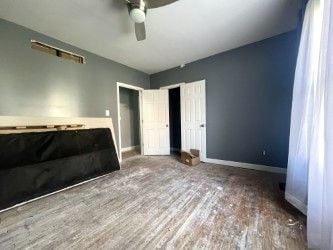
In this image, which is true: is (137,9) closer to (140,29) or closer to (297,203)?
(140,29)

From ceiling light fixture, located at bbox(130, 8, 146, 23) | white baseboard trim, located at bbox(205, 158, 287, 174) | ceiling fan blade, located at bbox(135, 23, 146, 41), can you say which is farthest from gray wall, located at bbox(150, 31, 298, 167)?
ceiling light fixture, located at bbox(130, 8, 146, 23)

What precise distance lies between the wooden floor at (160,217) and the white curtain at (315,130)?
0.88 feet

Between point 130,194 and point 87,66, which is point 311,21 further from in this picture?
point 87,66

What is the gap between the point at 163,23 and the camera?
8.61ft

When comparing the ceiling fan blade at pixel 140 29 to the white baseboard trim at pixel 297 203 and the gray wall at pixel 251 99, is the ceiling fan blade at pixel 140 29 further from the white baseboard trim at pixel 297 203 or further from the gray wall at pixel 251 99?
the white baseboard trim at pixel 297 203

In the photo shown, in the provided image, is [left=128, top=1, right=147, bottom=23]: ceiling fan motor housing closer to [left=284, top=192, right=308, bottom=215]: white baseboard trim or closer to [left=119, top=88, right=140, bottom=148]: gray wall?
[left=284, top=192, right=308, bottom=215]: white baseboard trim

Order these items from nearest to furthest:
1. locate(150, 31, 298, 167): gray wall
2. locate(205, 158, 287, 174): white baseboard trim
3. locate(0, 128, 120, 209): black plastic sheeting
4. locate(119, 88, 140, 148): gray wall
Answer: locate(0, 128, 120, 209): black plastic sheeting, locate(150, 31, 298, 167): gray wall, locate(205, 158, 287, 174): white baseboard trim, locate(119, 88, 140, 148): gray wall

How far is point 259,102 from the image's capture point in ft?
11.0

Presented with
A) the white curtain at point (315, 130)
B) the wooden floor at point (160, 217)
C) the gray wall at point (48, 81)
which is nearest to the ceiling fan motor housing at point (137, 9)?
the white curtain at point (315, 130)

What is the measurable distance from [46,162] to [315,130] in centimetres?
340

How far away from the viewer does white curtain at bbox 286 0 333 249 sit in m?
1.21

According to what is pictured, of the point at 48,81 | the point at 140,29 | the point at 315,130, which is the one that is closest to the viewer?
the point at 315,130

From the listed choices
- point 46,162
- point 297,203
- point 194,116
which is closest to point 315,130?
point 297,203

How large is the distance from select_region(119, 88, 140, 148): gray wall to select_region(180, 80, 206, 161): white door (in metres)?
2.23
